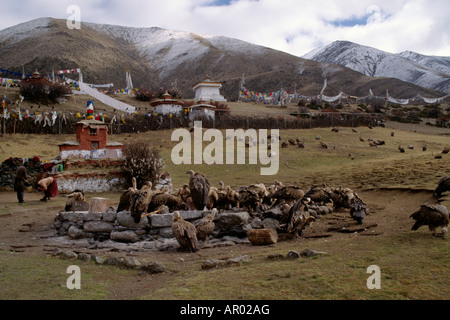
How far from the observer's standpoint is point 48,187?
14648 millimetres

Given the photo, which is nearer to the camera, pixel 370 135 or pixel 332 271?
A: pixel 332 271

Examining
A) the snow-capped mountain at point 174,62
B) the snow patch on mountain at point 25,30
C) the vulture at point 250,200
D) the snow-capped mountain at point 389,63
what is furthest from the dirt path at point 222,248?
the snow-capped mountain at point 389,63

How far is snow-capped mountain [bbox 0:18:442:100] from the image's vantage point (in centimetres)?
7644

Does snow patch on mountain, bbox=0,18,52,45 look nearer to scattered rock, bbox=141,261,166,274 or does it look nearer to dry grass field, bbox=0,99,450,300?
dry grass field, bbox=0,99,450,300

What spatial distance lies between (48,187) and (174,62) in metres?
90.0

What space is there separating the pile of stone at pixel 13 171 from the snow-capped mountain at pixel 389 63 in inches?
3726

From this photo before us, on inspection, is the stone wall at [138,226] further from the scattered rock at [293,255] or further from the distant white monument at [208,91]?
the distant white monument at [208,91]

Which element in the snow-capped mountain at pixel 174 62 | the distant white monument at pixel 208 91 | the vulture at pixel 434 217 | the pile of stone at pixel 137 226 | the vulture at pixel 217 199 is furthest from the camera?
the snow-capped mountain at pixel 174 62

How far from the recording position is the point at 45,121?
29.0 meters

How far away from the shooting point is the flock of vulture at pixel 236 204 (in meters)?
7.84

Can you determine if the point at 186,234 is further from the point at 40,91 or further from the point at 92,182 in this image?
the point at 40,91
